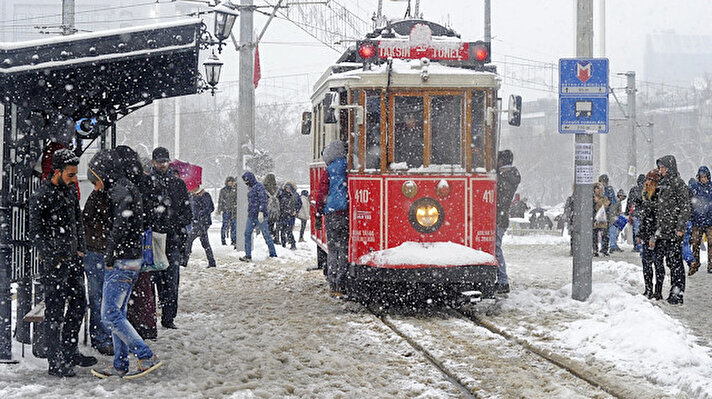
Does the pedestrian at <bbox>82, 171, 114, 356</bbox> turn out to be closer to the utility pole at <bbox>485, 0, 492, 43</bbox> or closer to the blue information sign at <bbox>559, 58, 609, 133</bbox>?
the blue information sign at <bbox>559, 58, 609, 133</bbox>

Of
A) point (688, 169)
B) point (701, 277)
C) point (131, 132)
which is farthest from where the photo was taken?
point (688, 169)

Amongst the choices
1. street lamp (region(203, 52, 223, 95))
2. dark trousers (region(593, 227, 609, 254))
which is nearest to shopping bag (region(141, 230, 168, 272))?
street lamp (region(203, 52, 223, 95))

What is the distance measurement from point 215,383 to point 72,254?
61.4 inches

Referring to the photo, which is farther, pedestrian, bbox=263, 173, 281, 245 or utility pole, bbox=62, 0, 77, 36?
pedestrian, bbox=263, 173, 281, 245

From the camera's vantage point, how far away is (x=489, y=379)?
23.3ft

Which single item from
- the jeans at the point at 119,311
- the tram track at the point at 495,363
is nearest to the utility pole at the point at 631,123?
the tram track at the point at 495,363

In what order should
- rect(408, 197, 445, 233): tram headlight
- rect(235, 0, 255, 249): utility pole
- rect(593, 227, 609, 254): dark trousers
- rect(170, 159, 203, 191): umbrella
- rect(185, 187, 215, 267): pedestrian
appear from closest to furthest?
1. rect(170, 159, 203, 191): umbrella
2. rect(408, 197, 445, 233): tram headlight
3. rect(185, 187, 215, 267): pedestrian
4. rect(235, 0, 255, 249): utility pole
5. rect(593, 227, 609, 254): dark trousers

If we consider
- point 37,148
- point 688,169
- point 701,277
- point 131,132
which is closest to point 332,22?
point 701,277

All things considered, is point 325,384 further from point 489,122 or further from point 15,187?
point 489,122

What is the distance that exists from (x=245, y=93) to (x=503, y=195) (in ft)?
30.5

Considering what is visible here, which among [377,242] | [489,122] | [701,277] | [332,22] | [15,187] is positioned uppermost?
[332,22]

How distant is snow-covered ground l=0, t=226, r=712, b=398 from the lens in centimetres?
670

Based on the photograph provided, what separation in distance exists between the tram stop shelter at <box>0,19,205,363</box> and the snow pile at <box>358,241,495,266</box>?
11.6 feet

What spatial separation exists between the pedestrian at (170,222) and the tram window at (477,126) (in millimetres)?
3603
